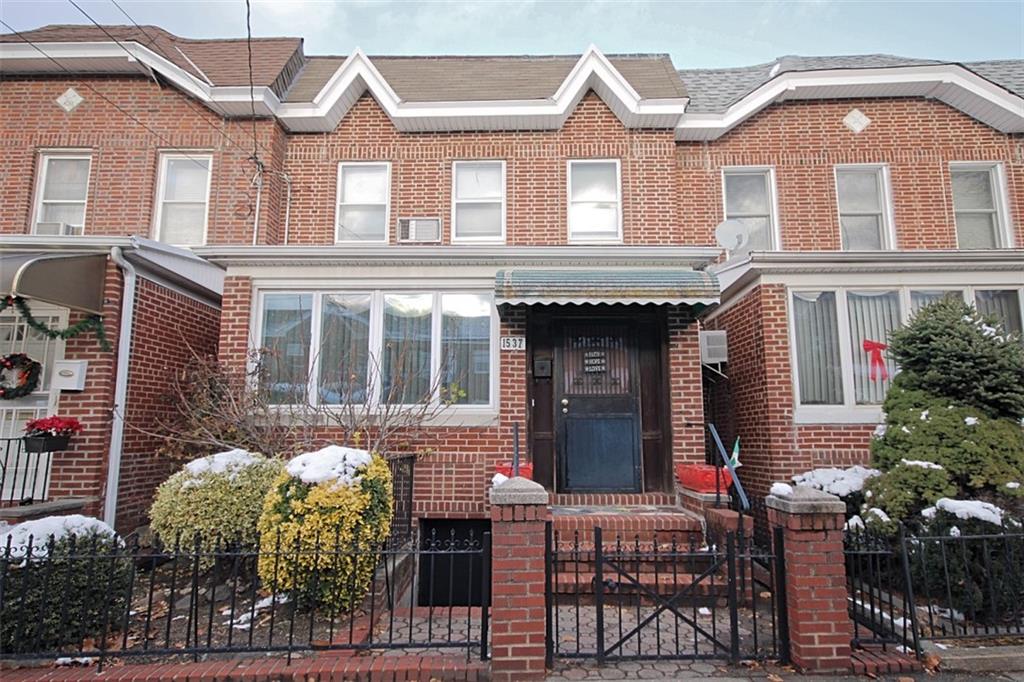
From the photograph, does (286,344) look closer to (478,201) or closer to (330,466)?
(330,466)

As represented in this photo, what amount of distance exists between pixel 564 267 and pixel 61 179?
30.0 ft

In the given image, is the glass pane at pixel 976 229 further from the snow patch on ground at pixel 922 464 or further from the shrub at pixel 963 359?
the snow patch on ground at pixel 922 464

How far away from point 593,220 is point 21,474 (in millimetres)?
8807

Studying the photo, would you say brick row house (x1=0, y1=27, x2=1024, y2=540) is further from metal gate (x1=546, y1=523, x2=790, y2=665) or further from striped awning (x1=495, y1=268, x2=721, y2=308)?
metal gate (x1=546, y1=523, x2=790, y2=665)

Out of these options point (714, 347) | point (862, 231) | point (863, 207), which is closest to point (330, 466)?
point (714, 347)

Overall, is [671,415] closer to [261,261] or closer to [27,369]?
[261,261]

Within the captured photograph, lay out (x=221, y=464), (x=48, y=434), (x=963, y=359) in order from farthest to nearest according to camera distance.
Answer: (x=48, y=434), (x=963, y=359), (x=221, y=464)

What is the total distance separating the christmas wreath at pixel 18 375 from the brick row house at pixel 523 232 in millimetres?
267

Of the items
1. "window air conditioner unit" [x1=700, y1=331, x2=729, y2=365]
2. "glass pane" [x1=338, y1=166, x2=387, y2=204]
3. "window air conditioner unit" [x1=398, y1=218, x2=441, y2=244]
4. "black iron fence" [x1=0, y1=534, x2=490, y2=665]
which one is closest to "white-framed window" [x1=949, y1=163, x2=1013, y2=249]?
"window air conditioner unit" [x1=700, y1=331, x2=729, y2=365]

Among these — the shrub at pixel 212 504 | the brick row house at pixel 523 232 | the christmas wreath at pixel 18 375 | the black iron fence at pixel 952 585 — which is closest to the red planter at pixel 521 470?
the brick row house at pixel 523 232

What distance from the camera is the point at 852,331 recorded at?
7.59m

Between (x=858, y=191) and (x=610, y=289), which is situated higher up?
(x=858, y=191)

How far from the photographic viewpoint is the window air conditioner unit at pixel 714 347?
8016 mm

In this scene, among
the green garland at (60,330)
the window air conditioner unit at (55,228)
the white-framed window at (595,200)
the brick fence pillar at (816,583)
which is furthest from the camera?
the white-framed window at (595,200)
